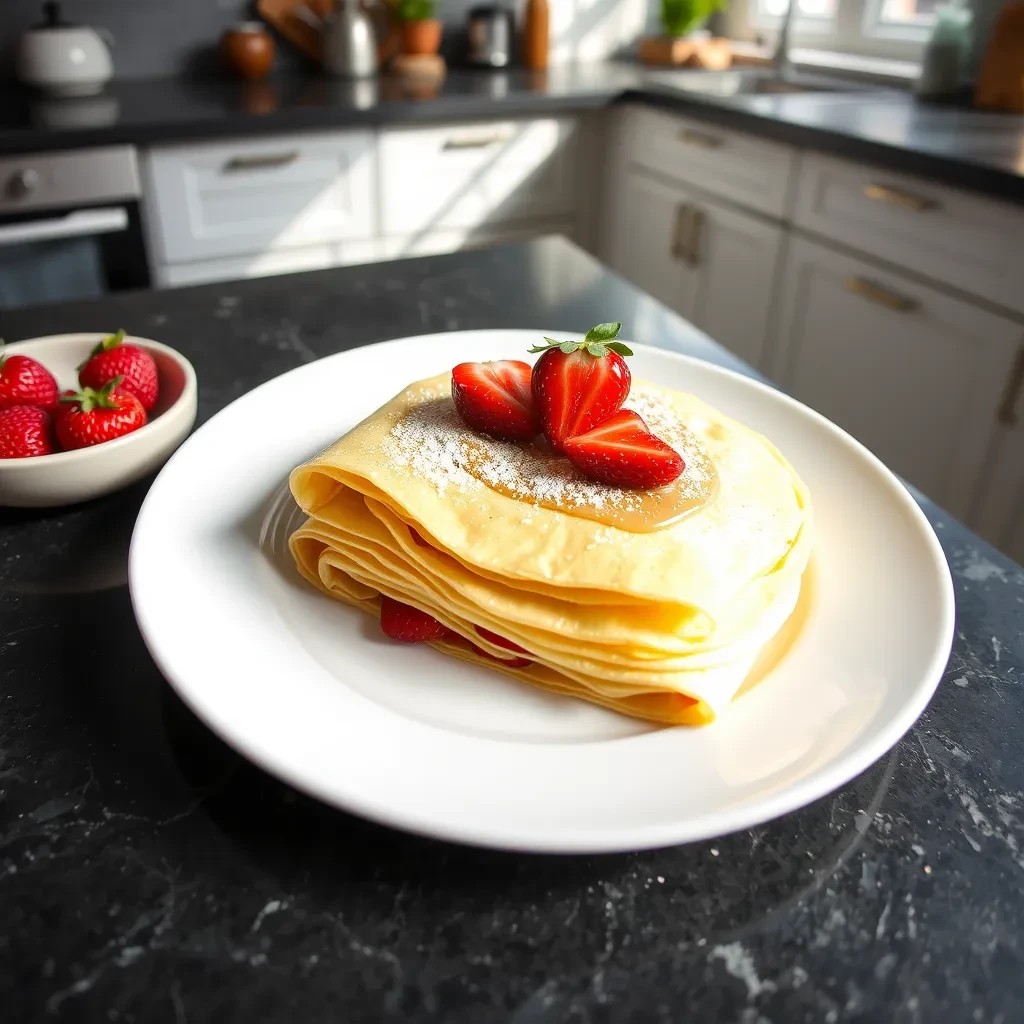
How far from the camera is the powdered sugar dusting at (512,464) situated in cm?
58

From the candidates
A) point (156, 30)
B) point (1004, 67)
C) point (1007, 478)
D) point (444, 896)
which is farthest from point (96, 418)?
point (156, 30)

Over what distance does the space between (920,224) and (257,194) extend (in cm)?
146

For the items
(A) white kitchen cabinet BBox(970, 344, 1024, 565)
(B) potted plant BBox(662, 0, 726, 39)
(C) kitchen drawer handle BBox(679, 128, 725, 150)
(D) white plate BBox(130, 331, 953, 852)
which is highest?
(B) potted plant BBox(662, 0, 726, 39)

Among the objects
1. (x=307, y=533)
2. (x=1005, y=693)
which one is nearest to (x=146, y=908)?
(x=307, y=533)

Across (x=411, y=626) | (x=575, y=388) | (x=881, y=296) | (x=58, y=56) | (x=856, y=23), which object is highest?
(x=856, y=23)

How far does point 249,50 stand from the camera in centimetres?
230

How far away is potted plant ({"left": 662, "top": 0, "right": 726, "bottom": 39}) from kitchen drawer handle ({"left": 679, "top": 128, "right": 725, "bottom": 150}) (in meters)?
0.83

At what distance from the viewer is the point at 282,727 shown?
44cm

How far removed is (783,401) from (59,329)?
81 cm

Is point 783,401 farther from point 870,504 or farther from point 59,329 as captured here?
point 59,329

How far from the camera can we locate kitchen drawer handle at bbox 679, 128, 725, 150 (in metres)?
1.97

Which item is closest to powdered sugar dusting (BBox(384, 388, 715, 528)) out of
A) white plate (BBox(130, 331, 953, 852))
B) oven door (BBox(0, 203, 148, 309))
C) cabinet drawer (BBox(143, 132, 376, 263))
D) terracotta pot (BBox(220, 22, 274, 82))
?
white plate (BBox(130, 331, 953, 852))

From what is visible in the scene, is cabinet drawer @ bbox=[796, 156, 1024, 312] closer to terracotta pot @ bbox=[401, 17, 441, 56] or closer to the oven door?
terracotta pot @ bbox=[401, 17, 441, 56]

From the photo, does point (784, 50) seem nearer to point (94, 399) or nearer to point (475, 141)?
point (475, 141)
